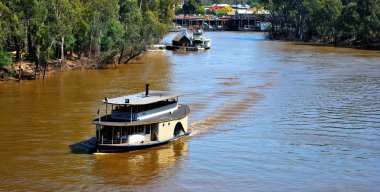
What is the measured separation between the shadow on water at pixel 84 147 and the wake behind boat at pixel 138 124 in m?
1.20

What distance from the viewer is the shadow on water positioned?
32.4 metres

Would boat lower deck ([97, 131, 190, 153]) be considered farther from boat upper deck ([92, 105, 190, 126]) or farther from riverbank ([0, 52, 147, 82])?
riverbank ([0, 52, 147, 82])

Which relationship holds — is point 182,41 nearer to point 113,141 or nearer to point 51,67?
point 51,67

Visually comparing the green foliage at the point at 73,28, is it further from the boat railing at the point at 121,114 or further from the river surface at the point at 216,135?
the boat railing at the point at 121,114

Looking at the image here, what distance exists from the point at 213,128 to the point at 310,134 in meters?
6.11

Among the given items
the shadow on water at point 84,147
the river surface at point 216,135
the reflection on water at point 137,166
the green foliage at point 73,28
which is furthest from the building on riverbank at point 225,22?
the reflection on water at point 137,166

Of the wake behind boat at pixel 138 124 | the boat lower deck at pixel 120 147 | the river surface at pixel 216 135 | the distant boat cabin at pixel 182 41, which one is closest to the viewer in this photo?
the river surface at pixel 216 135

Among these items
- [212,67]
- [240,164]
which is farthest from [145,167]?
[212,67]

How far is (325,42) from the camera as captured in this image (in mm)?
123250

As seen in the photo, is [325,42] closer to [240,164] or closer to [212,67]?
[212,67]

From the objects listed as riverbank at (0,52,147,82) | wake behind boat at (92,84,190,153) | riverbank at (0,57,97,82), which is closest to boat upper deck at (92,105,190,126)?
wake behind boat at (92,84,190,153)

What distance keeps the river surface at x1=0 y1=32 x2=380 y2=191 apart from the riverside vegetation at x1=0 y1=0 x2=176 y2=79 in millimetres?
3025

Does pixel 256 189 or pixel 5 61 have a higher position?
pixel 5 61

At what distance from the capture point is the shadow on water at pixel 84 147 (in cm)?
3245
